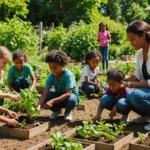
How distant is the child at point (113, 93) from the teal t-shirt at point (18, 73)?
207cm

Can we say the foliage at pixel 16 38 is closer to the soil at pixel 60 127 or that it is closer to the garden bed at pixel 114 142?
the soil at pixel 60 127

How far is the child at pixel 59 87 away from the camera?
504 centimetres

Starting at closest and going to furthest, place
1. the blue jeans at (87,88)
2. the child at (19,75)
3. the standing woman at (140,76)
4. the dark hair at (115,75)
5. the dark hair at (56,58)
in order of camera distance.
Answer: the standing woman at (140,76) < the dark hair at (115,75) < the dark hair at (56,58) < the child at (19,75) < the blue jeans at (87,88)

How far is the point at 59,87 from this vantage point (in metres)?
5.38

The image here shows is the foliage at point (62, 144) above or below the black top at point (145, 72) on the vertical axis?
below

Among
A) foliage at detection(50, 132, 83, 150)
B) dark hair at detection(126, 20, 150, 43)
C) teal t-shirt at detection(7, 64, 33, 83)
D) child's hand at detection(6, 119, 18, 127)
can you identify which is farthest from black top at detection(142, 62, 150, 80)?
teal t-shirt at detection(7, 64, 33, 83)

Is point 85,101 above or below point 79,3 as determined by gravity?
below

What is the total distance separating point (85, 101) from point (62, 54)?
1901mm

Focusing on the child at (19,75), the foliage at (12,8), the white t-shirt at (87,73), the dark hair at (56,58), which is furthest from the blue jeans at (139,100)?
the foliage at (12,8)

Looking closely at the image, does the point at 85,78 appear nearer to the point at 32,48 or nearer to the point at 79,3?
the point at 32,48

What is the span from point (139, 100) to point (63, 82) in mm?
1192

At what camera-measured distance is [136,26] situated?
4.60 metres

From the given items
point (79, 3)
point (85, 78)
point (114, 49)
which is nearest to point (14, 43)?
point (85, 78)

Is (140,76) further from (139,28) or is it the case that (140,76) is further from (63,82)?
(63,82)
